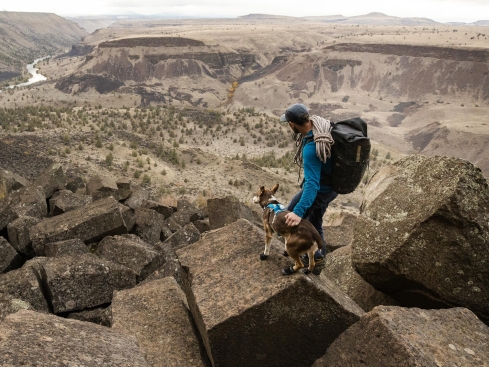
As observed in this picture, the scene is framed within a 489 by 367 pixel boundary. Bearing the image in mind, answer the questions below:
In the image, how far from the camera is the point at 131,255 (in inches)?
245

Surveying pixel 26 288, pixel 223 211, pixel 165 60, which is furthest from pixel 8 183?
pixel 165 60

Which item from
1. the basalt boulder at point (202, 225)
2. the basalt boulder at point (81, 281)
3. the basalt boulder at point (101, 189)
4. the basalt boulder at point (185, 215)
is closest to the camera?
the basalt boulder at point (81, 281)

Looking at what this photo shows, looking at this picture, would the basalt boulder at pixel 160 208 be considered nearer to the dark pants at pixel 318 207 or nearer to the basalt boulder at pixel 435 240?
the dark pants at pixel 318 207

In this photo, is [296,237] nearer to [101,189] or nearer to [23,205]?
[23,205]

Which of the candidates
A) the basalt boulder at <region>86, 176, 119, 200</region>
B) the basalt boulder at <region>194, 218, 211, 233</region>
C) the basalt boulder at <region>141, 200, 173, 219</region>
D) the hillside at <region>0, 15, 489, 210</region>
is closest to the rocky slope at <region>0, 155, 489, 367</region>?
the basalt boulder at <region>194, 218, 211, 233</region>

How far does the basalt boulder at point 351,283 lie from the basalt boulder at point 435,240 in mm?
449

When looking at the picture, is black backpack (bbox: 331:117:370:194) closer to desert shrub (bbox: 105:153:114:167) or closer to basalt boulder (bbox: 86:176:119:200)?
basalt boulder (bbox: 86:176:119:200)

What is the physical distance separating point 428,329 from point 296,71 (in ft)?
205

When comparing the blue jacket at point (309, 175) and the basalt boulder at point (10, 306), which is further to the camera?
the basalt boulder at point (10, 306)

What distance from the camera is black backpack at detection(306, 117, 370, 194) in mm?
3547

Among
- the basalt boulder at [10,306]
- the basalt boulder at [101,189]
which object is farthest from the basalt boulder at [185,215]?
the basalt boulder at [10,306]

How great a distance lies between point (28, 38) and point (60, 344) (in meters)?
154

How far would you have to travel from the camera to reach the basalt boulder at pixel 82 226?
6.77 meters

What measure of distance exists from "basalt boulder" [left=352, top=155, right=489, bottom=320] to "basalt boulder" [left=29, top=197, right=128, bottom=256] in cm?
476
